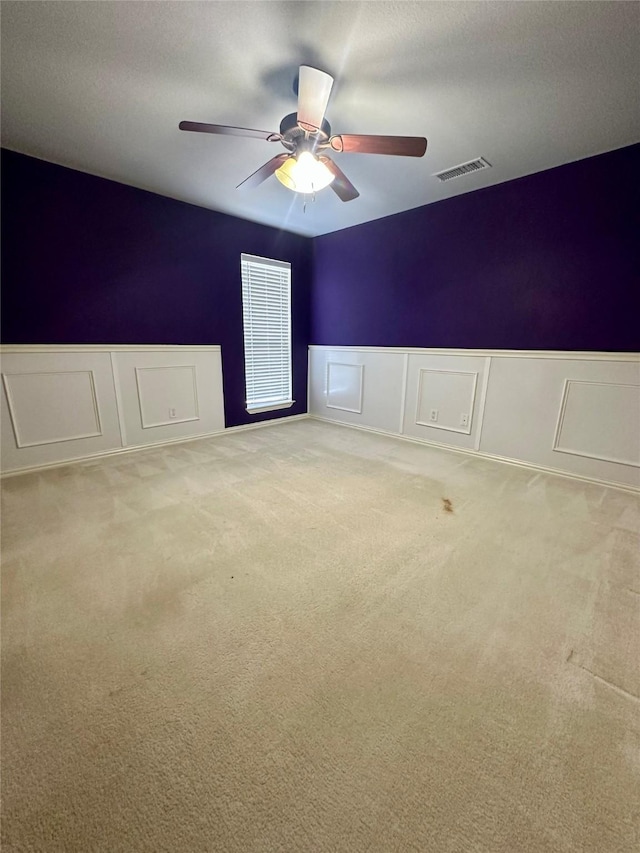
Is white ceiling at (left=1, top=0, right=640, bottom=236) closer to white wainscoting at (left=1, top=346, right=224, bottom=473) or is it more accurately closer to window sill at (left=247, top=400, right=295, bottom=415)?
white wainscoting at (left=1, top=346, right=224, bottom=473)

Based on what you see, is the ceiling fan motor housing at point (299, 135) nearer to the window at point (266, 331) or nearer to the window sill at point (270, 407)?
the window at point (266, 331)

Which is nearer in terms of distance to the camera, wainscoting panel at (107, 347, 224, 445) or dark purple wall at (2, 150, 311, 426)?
dark purple wall at (2, 150, 311, 426)

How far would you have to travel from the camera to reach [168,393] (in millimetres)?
3621

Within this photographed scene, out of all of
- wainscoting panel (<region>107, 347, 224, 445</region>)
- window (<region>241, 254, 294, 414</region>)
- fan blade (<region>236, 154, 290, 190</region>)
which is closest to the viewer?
fan blade (<region>236, 154, 290, 190</region>)

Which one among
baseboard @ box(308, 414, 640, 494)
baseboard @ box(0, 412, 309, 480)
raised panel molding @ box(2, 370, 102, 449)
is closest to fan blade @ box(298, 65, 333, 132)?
raised panel molding @ box(2, 370, 102, 449)

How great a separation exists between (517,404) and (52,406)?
418 cm

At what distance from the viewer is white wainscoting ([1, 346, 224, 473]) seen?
278 centimetres

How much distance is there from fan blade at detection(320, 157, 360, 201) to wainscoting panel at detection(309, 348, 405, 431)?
186cm

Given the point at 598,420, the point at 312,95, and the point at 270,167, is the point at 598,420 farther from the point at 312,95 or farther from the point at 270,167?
the point at 270,167

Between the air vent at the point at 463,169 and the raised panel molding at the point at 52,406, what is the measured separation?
3551mm

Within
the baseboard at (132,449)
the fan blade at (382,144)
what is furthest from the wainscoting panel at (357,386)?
the fan blade at (382,144)

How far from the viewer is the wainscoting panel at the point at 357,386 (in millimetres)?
4016

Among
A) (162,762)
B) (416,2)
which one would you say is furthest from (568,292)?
(162,762)

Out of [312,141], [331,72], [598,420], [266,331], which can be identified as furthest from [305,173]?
[598,420]
